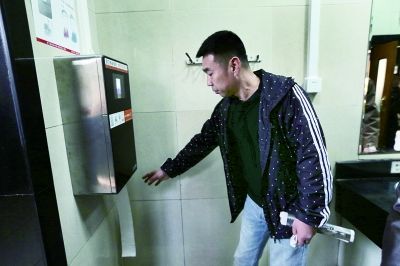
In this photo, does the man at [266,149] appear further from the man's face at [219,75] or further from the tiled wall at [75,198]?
the tiled wall at [75,198]

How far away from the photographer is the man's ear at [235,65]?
3.24ft

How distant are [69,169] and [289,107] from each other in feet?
2.76

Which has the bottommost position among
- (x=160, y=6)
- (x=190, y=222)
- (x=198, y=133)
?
(x=190, y=222)

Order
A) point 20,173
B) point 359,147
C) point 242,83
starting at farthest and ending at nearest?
point 359,147
point 242,83
point 20,173

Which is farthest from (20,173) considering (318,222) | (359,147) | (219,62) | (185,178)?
(359,147)

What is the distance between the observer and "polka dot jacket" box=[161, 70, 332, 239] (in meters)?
0.88

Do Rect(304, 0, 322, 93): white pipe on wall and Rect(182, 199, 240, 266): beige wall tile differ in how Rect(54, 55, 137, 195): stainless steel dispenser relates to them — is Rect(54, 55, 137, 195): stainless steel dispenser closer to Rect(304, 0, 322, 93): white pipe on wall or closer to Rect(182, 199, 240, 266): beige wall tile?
Rect(182, 199, 240, 266): beige wall tile

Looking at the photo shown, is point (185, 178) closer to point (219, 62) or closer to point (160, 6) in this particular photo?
point (219, 62)

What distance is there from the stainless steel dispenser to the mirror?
1.28m

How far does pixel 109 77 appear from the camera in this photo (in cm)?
84

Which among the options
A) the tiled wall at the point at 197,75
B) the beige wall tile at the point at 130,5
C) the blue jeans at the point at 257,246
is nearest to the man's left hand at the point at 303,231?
the blue jeans at the point at 257,246

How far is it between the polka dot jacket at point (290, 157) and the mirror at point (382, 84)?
66 centimetres

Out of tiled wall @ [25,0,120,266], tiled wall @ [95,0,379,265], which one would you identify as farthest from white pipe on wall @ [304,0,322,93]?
tiled wall @ [25,0,120,266]

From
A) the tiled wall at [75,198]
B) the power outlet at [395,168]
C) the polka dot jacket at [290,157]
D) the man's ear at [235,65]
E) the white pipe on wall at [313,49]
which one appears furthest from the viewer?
the power outlet at [395,168]
